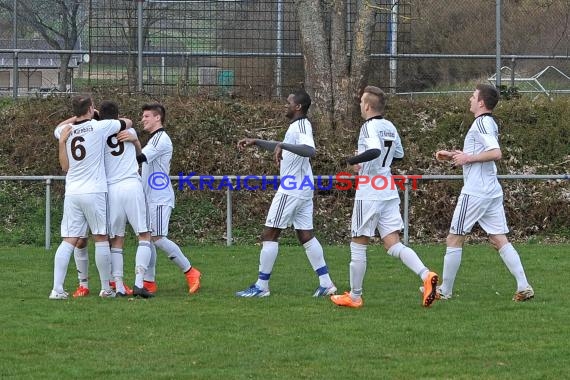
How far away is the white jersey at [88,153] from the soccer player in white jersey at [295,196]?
53.3 inches

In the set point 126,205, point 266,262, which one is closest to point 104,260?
point 126,205

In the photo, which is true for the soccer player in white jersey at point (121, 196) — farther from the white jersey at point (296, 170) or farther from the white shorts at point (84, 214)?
the white jersey at point (296, 170)

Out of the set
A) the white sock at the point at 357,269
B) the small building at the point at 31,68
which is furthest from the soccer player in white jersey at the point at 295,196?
the small building at the point at 31,68

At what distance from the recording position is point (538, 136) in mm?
19797

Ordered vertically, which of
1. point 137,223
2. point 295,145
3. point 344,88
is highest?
point 344,88

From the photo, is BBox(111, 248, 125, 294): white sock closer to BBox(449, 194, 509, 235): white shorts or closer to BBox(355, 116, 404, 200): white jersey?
BBox(355, 116, 404, 200): white jersey

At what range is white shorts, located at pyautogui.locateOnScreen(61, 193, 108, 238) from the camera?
11047mm

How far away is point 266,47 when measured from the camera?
21.4 metres

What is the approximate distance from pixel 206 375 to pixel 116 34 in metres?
13.9

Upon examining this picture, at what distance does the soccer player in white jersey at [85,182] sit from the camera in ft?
36.0

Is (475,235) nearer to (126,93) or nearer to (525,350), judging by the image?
(126,93)

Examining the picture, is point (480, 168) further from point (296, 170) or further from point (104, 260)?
point (104, 260)

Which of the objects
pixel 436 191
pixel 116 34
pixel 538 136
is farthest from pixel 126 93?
pixel 538 136

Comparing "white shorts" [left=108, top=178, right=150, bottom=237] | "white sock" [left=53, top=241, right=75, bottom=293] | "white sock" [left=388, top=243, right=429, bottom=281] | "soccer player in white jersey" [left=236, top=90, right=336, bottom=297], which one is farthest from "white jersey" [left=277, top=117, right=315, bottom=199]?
"white sock" [left=53, top=241, right=75, bottom=293]
